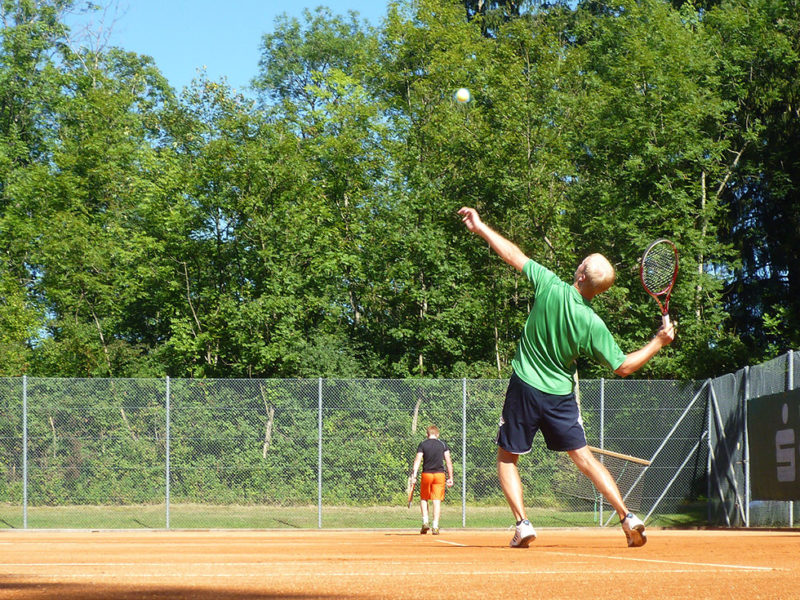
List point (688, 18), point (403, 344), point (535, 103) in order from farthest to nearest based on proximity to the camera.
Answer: point (688, 18) → point (403, 344) → point (535, 103)

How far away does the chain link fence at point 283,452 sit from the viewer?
18.3 meters

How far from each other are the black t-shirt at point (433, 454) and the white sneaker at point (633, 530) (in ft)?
31.4

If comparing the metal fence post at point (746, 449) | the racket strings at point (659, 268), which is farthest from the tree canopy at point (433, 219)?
the racket strings at point (659, 268)

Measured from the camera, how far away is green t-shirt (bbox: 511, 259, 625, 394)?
6676 millimetres

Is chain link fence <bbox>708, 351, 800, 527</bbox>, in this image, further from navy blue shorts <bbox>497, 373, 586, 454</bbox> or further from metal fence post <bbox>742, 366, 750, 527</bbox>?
navy blue shorts <bbox>497, 373, 586, 454</bbox>

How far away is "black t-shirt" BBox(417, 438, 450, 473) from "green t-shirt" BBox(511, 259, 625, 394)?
379 inches

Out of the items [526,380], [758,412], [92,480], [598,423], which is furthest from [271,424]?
[526,380]

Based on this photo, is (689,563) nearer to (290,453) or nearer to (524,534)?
(524,534)

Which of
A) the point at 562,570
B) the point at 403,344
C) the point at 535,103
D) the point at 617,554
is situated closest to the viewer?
the point at 562,570

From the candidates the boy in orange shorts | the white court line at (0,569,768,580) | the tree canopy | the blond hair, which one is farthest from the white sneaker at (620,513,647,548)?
the tree canopy

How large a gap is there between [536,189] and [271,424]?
10.2 meters

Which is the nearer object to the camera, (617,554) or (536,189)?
(617,554)

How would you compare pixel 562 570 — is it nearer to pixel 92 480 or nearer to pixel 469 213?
pixel 469 213

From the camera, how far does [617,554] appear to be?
6.41 meters
